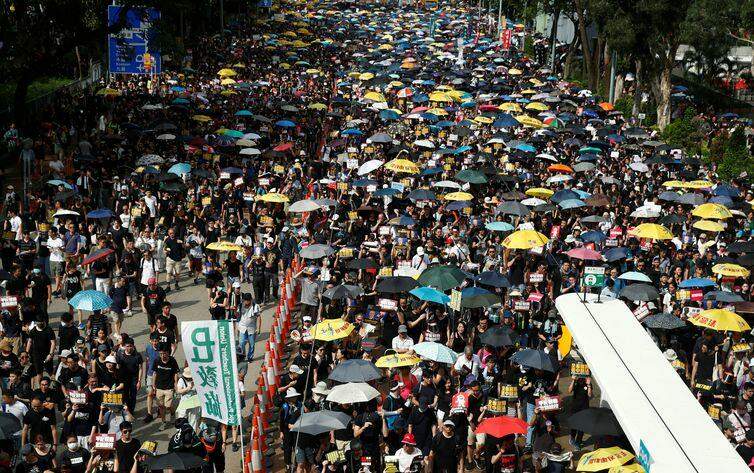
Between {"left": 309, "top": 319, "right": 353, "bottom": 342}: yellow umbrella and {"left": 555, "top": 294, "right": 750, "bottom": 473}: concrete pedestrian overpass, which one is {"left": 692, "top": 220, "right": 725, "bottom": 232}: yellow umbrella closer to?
{"left": 309, "top": 319, "right": 353, "bottom": 342}: yellow umbrella

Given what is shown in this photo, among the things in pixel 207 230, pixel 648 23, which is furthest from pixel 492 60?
pixel 207 230

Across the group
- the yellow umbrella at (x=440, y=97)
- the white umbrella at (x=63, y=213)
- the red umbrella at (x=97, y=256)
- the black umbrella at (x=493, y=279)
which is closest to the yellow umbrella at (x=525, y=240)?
the black umbrella at (x=493, y=279)

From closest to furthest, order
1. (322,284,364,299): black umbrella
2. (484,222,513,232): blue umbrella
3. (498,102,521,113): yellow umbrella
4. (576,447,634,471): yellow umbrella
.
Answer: (576,447,634,471): yellow umbrella
(322,284,364,299): black umbrella
(484,222,513,232): blue umbrella
(498,102,521,113): yellow umbrella

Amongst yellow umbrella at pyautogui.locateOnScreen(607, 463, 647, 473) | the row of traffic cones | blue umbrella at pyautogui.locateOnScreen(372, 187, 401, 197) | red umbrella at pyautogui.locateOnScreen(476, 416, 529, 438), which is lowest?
the row of traffic cones

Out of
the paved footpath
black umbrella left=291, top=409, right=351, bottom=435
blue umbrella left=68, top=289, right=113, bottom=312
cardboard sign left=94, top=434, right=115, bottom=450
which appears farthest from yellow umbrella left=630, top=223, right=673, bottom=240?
cardboard sign left=94, top=434, right=115, bottom=450

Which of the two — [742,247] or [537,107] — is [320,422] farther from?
[537,107]

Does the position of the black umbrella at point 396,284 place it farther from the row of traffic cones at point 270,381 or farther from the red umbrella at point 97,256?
the red umbrella at point 97,256

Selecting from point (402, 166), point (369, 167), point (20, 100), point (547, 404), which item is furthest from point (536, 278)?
point (20, 100)
